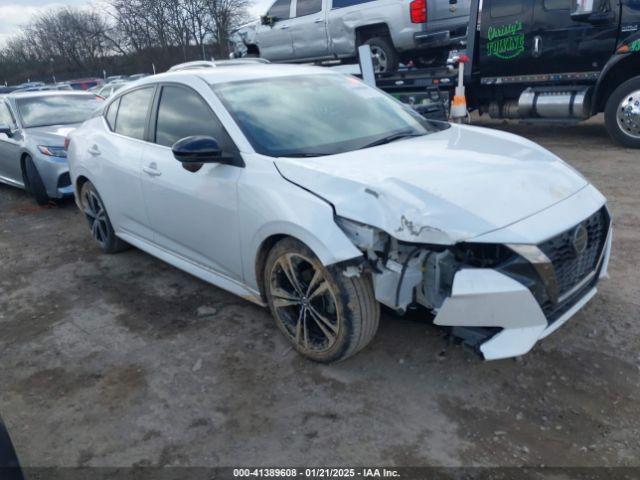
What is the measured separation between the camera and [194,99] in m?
3.65

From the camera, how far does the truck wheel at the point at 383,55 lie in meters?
9.62

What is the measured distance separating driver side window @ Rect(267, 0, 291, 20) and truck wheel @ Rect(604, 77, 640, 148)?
6.33m

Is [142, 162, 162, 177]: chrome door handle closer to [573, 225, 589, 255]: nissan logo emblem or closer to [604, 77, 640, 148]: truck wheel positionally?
[573, 225, 589, 255]: nissan logo emblem

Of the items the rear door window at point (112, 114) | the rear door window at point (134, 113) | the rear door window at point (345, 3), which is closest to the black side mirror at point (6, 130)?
→ the rear door window at point (112, 114)

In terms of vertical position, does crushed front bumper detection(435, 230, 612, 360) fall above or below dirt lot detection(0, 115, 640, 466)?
above

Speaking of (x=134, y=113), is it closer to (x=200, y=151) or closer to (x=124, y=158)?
(x=124, y=158)

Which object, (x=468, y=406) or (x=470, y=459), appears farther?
(x=468, y=406)

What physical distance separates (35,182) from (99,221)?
2.62 metres

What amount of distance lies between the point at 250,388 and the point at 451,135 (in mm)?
2172

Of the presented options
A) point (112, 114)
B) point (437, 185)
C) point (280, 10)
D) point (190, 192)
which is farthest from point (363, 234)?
point (280, 10)

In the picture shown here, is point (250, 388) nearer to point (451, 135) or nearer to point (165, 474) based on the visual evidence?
point (165, 474)

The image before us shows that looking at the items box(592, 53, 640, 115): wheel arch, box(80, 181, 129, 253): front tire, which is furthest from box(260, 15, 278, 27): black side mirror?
box(80, 181, 129, 253): front tire

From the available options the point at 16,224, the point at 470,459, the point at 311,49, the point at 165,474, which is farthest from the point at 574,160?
the point at 16,224

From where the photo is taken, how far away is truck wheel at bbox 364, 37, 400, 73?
31.6 feet
